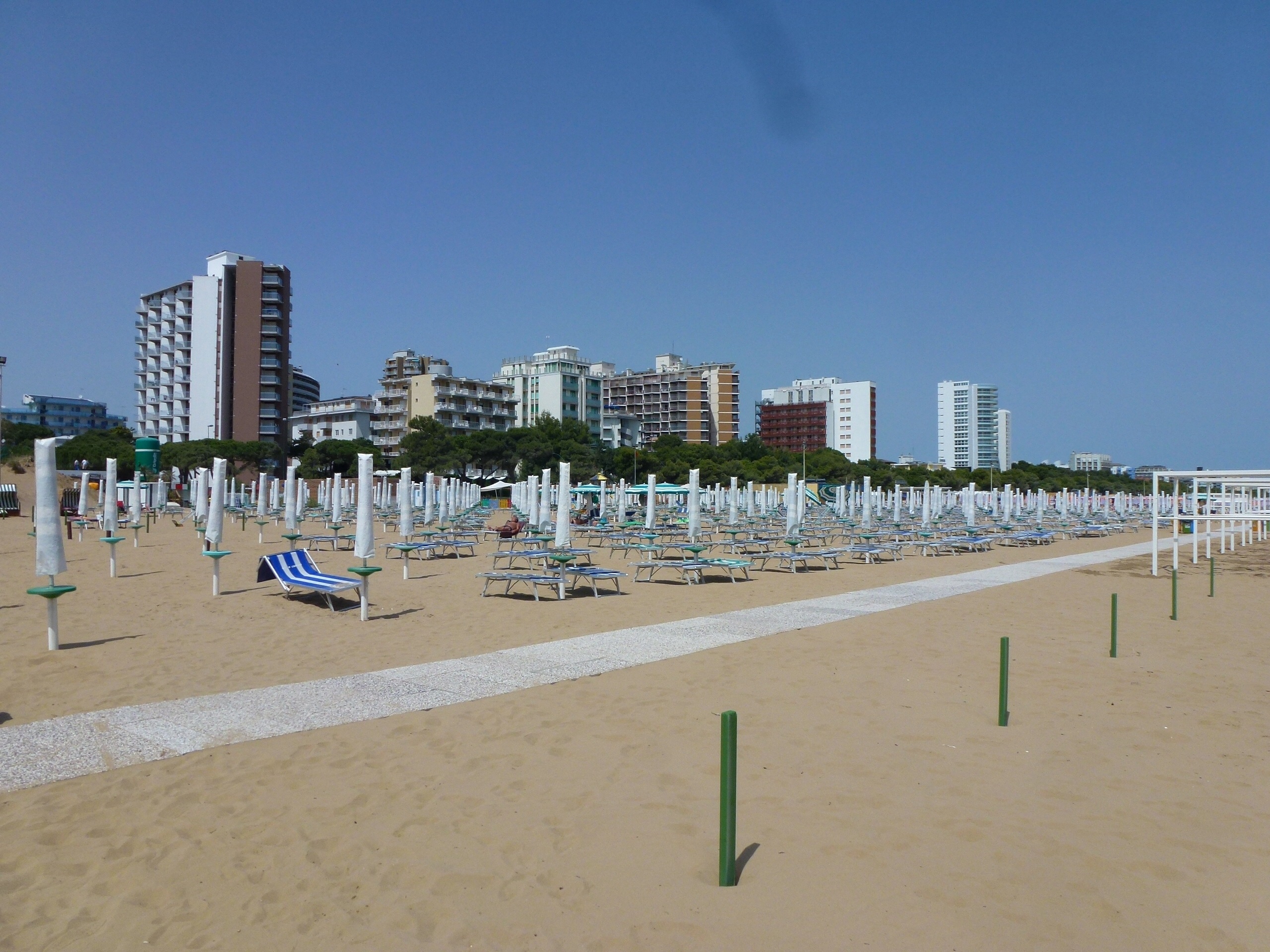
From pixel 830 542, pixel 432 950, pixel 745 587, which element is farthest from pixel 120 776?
pixel 830 542

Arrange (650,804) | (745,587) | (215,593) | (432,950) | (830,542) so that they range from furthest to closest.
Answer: (830,542) < (745,587) < (215,593) < (650,804) < (432,950)

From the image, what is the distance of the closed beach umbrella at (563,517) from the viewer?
14.9 metres

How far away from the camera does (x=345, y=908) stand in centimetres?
352

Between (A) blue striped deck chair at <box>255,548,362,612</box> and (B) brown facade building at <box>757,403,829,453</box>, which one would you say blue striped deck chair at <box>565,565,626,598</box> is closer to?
(A) blue striped deck chair at <box>255,548,362,612</box>

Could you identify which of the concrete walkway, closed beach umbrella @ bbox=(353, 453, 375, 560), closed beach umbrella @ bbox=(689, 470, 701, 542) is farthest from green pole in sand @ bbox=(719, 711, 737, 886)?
closed beach umbrella @ bbox=(689, 470, 701, 542)

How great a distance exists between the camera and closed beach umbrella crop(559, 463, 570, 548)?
1485 centimetres

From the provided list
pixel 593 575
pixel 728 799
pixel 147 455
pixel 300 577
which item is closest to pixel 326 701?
pixel 728 799

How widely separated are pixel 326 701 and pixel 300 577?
20.1 ft

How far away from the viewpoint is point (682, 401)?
389ft

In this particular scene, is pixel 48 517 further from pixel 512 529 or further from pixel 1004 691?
pixel 512 529

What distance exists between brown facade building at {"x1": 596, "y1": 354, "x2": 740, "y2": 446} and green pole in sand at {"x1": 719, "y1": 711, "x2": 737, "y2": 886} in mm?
111878

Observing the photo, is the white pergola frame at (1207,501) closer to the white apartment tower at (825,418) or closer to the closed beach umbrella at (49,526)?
the closed beach umbrella at (49,526)

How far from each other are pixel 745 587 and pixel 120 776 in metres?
11.0

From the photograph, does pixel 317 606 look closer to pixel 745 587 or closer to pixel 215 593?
pixel 215 593
